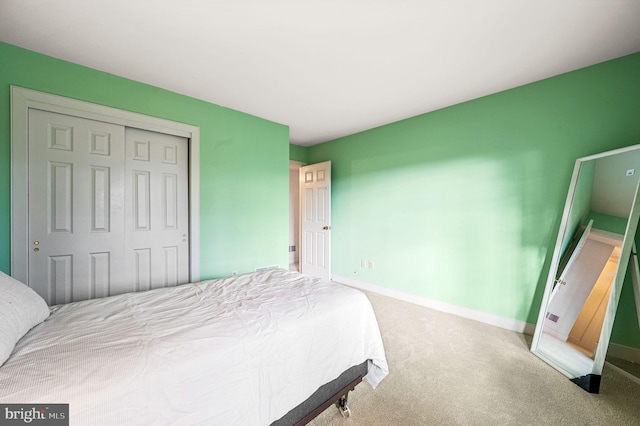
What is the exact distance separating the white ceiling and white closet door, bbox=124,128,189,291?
2.08ft

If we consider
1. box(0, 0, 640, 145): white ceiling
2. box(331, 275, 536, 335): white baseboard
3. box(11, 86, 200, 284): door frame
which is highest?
box(0, 0, 640, 145): white ceiling

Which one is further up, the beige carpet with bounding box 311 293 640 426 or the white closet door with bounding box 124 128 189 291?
the white closet door with bounding box 124 128 189 291

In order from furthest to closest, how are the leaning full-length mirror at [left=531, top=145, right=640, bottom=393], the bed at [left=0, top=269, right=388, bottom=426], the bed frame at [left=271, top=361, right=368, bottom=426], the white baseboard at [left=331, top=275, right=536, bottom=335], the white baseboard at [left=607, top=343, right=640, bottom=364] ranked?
1. the white baseboard at [left=331, top=275, right=536, bottom=335]
2. the white baseboard at [left=607, top=343, right=640, bottom=364]
3. the leaning full-length mirror at [left=531, top=145, right=640, bottom=393]
4. the bed frame at [left=271, top=361, right=368, bottom=426]
5. the bed at [left=0, top=269, right=388, bottom=426]

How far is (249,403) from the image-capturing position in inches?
41.1

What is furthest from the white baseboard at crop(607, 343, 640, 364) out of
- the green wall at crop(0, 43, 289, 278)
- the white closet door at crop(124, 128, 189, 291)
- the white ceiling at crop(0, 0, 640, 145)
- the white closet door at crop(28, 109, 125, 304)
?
the white closet door at crop(28, 109, 125, 304)

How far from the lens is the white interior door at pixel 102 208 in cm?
196

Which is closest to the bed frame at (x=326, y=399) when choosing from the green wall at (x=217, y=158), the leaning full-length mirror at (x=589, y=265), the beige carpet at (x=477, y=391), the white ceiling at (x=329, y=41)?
the beige carpet at (x=477, y=391)

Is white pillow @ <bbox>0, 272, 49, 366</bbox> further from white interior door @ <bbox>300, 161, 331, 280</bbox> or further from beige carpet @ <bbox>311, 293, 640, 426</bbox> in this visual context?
white interior door @ <bbox>300, 161, 331, 280</bbox>

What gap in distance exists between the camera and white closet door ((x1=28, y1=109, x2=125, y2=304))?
194cm

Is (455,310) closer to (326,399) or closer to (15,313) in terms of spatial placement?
(326,399)

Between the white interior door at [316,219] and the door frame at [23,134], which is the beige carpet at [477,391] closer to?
the white interior door at [316,219]

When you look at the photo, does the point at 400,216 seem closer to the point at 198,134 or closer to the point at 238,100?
the point at 238,100

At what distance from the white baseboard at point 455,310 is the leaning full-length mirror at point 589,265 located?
341 mm

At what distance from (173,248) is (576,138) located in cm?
411
